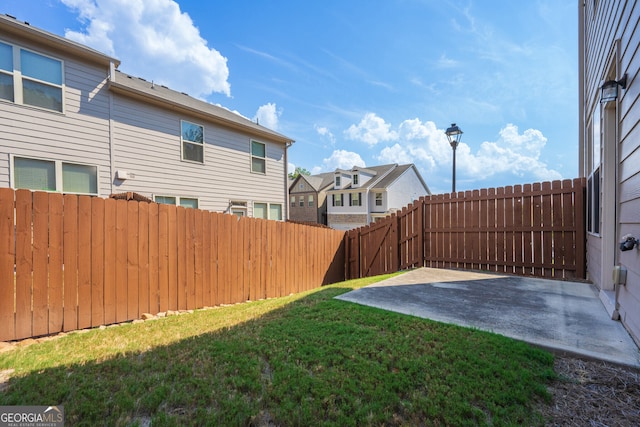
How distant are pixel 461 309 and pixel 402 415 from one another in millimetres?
2264

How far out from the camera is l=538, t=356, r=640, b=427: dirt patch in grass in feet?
5.45

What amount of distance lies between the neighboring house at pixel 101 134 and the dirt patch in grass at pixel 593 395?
29.8ft

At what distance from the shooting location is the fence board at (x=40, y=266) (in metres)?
3.21

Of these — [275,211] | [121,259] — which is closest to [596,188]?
[121,259]

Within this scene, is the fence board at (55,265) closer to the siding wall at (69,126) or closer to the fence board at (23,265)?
the fence board at (23,265)

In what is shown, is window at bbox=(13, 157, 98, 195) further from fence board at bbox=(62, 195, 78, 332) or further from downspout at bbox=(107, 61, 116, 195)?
fence board at bbox=(62, 195, 78, 332)

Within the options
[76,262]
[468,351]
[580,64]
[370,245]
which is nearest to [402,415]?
[468,351]

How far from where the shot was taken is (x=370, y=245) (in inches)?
346

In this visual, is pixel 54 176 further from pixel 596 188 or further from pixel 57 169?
pixel 596 188

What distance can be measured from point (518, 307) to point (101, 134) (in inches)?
377

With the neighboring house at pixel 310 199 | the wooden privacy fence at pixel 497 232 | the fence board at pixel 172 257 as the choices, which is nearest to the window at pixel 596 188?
the wooden privacy fence at pixel 497 232

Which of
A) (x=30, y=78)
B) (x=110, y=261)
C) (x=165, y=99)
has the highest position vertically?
(x=165, y=99)

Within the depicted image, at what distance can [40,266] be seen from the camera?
128 inches

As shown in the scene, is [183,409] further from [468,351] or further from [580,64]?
[580,64]
